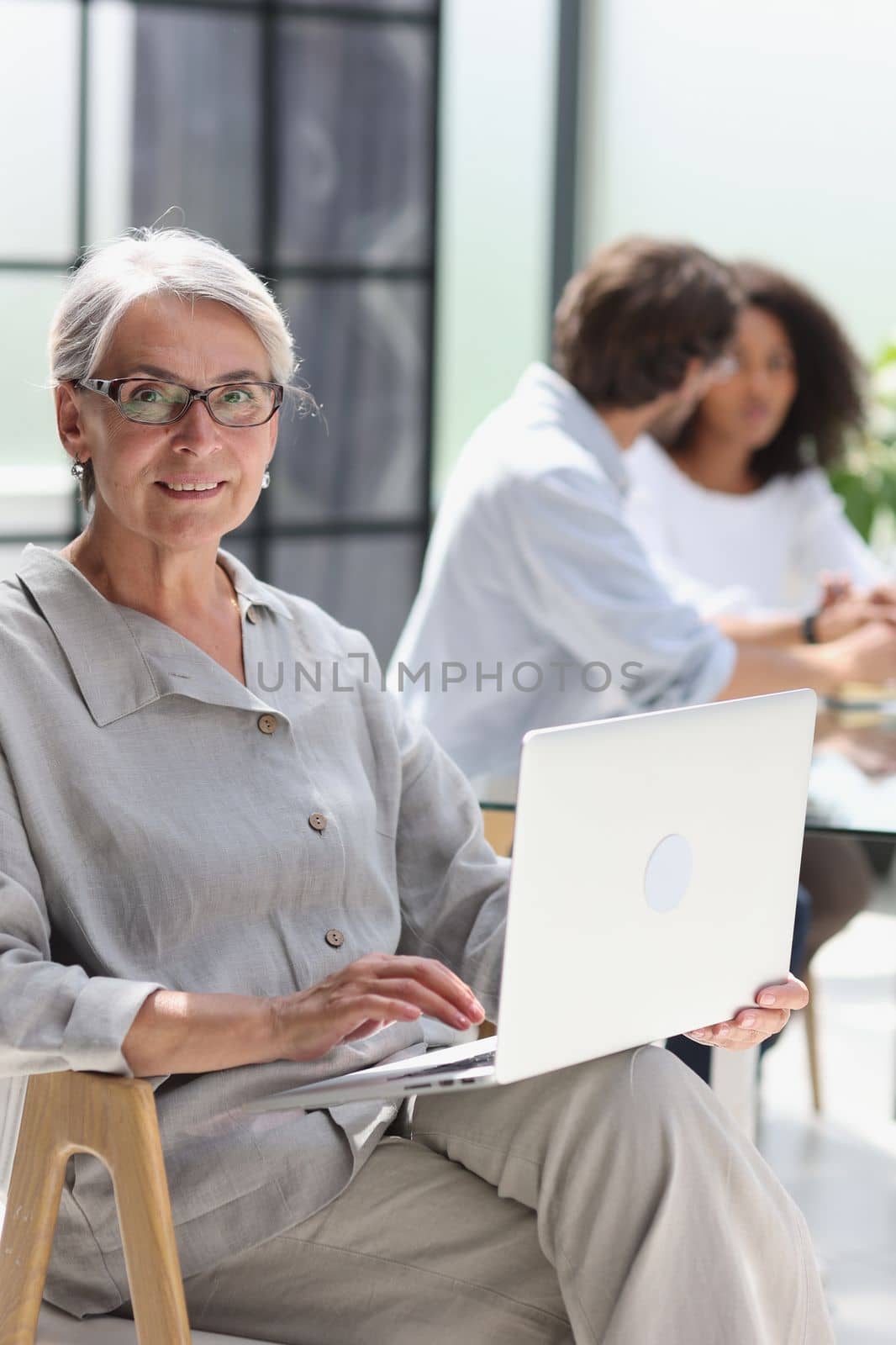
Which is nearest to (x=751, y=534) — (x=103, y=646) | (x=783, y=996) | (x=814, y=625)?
(x=814, y=625)

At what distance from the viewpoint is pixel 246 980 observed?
57.7 inches

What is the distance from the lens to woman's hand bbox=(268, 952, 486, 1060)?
1325mm

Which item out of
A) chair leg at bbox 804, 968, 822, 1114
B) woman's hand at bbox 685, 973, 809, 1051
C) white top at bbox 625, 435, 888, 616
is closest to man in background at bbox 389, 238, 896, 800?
chair leg at bbox 804, 968, 822, 1114

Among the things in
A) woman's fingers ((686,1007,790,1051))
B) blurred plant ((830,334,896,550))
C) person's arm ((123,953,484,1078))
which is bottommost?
woman's fingers ((686,1007,790,1051))

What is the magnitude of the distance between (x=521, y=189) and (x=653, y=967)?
4.62 meters

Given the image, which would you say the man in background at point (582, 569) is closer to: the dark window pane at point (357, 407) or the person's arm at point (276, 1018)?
the person's arm at point (276, 1018)

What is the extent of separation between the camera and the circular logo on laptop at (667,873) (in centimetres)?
132

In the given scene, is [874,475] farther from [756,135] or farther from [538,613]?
[538,613]

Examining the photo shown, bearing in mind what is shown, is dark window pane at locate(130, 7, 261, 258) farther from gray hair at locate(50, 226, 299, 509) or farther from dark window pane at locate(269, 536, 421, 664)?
gray hair at locate(50, 226, 299, 509)

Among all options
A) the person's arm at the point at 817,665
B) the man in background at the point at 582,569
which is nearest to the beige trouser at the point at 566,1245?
the man in background at the point at 582,569

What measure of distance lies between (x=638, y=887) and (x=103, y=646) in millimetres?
550

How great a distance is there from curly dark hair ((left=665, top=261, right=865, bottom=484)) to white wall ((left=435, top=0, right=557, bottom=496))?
1669 mm

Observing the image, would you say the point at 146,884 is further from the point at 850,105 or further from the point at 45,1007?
the point at 850,105

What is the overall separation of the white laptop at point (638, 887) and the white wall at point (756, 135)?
3.97 meters
